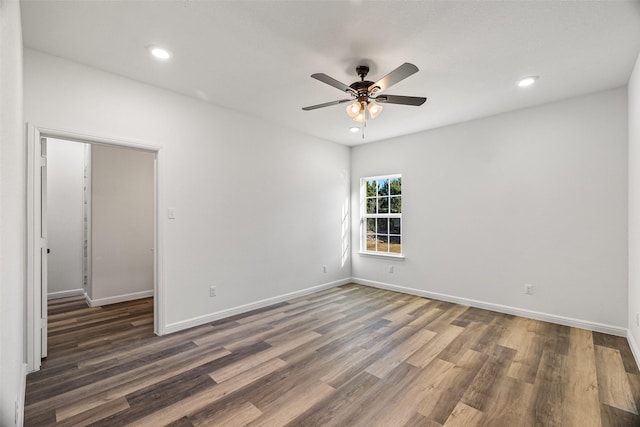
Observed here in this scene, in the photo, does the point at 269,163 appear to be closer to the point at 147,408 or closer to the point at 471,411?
the point at 147,408

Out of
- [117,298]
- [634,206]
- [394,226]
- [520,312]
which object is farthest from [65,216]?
[634,206]

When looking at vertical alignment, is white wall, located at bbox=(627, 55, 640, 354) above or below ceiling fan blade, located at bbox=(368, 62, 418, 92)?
below

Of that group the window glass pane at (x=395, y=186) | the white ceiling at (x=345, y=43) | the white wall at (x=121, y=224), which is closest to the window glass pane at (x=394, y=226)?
the window glass pane at (x=395, y=186)

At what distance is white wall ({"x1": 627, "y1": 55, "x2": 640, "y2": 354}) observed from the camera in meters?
2.54

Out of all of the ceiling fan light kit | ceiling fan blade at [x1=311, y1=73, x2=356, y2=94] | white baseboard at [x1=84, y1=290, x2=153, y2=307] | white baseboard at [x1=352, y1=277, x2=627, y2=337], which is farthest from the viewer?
white baseboard at [x1=84, y1=290, x2=153, y2=307]

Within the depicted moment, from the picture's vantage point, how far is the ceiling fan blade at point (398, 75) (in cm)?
202

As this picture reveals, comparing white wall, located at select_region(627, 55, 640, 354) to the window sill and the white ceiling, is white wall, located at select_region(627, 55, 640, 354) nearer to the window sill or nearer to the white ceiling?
the white ceiling

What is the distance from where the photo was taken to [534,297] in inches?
144

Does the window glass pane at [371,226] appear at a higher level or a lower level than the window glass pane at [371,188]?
lower

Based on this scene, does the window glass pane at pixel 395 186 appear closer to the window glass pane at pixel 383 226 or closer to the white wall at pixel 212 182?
the window glass pane at pixel 383 226

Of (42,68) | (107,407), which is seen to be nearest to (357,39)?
(42,68)

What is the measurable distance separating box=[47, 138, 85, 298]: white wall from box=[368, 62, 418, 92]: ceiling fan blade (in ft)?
17.1

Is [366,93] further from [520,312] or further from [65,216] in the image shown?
[65,216]

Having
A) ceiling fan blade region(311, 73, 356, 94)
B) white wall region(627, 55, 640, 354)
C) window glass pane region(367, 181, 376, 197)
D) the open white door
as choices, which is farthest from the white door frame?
white wall region(627, 55, 640, 354)
